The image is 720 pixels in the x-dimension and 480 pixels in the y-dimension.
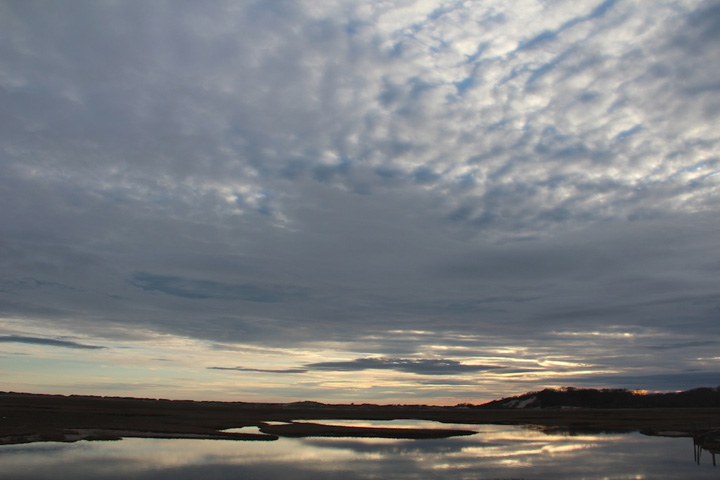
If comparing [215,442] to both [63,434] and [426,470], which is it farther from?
[426,470]

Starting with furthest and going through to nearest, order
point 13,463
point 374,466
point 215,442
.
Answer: point 215,442
point 374,466
point 13,463

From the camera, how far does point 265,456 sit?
130 ft

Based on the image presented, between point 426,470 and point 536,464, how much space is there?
9246 mm

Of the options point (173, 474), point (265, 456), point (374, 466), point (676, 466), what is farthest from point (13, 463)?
point (676, 466)

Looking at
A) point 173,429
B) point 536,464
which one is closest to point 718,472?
point 536,464

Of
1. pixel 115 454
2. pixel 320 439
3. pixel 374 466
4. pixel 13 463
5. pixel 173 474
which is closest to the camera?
pixel 173 474

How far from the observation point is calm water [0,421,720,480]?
1232 inches

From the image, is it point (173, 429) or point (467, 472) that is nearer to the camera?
point (467, 472)

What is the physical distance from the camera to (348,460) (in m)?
38.2

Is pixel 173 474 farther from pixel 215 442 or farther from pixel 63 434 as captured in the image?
pixel 63 434

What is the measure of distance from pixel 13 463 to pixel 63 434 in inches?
796

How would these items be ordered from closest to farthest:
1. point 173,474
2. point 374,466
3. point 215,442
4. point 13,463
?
point 173,474, point 13,463, point 374,466, point 215,442

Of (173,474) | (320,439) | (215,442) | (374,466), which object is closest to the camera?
(173,474)

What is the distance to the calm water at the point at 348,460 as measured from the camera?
31297 millimetres
